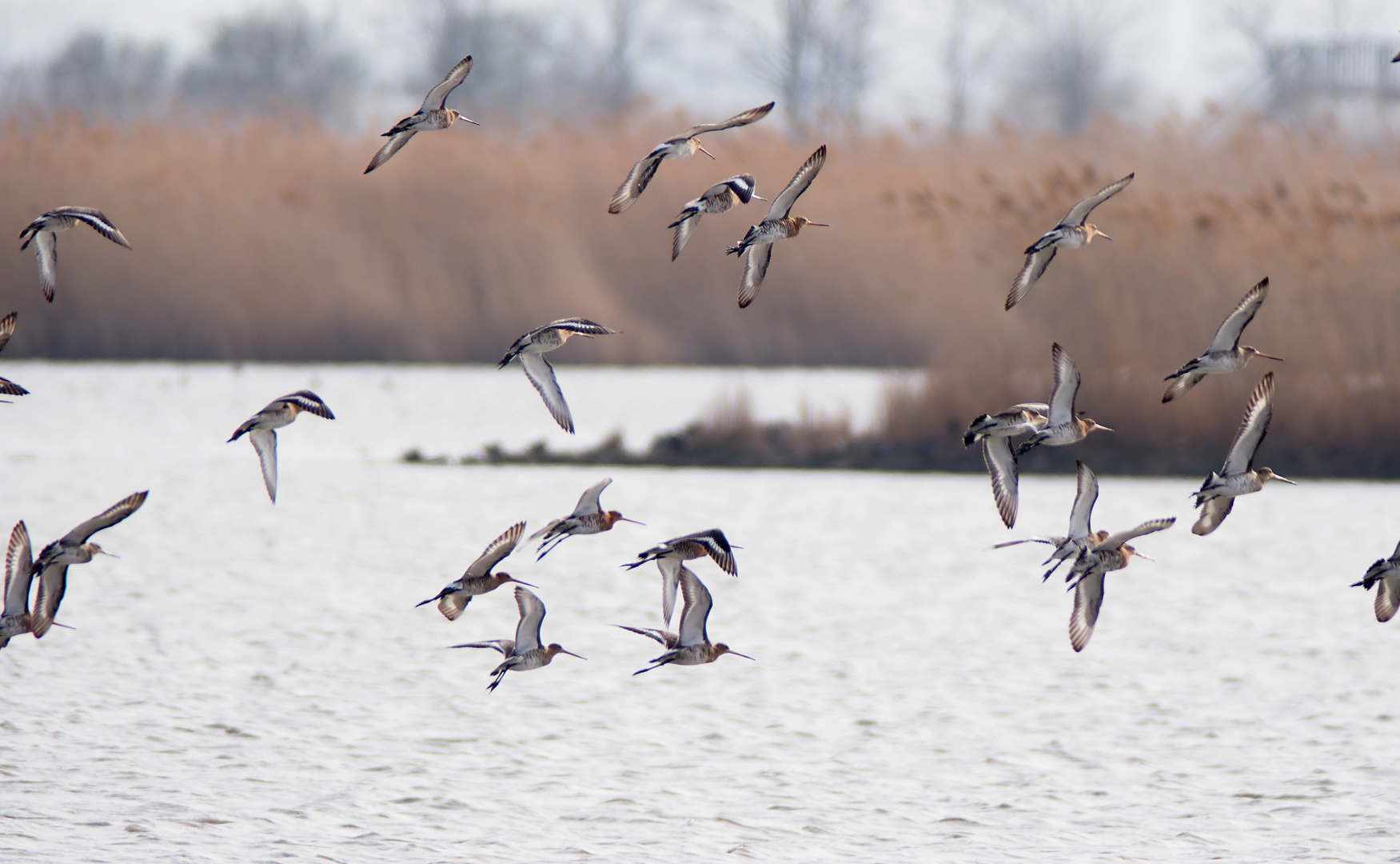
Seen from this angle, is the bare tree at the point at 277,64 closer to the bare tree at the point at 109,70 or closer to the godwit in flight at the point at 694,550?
the bare tree at the point at 109,70

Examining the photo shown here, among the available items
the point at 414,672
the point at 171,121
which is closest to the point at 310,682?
the point at 414,672

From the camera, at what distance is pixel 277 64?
57281mm

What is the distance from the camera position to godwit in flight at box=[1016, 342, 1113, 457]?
3.92 m

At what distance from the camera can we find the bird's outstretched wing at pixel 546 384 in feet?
13.5

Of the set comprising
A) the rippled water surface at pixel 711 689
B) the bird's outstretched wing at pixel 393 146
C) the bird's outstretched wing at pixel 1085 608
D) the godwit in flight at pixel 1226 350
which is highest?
the bird's outstretched wing at pixel 393 146

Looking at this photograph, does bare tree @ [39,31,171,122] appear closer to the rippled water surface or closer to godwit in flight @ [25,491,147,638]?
the rippled water surface

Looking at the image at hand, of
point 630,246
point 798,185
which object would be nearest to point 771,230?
point 798,185

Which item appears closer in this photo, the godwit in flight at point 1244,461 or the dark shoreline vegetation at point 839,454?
the godwit in flight at point 1244,461

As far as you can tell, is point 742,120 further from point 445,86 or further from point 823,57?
point 823,57

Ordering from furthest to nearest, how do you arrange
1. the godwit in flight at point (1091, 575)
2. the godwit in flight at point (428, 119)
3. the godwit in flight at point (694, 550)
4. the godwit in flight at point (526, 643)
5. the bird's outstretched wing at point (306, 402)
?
the godwit in flight at point (526, 643)
the godwit in flight at point (428, 119)
the godwit in flight at point (1091, 575)
the bird's outstretched wing at point (306, 402)
the godwit in flight at point (694, 550)

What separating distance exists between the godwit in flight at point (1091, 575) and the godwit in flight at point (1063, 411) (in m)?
0.24

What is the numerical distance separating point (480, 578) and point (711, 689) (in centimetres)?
220

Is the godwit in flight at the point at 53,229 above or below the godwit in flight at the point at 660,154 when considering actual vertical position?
below

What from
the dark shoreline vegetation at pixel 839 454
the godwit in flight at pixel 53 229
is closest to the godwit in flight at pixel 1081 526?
the godwit in flight at pixel 53 229
